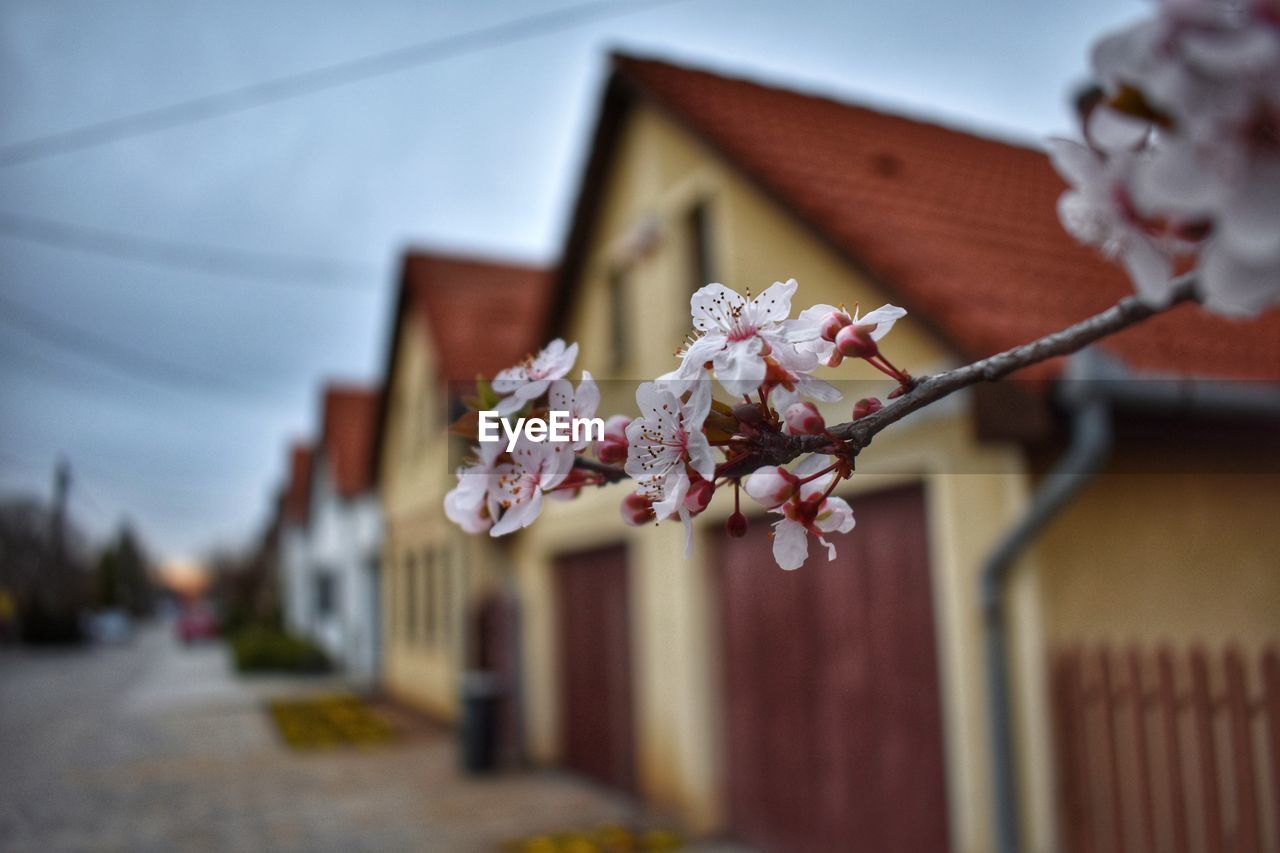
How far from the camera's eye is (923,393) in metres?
0.81

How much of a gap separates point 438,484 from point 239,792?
5125 millimetres

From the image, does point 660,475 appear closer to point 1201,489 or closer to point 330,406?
point 1201,489

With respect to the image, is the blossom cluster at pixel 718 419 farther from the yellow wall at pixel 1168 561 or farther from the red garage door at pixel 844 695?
the yellow wall at pixel 1168 561

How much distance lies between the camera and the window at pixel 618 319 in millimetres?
8148

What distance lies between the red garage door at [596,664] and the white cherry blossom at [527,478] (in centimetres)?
765

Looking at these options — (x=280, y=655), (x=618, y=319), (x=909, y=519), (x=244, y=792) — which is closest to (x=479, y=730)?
(x=244, y=792)

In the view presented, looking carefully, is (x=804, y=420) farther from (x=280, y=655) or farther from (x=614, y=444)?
(x=280, y=655)

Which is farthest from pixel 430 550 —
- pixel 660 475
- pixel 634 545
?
pixel 660 475

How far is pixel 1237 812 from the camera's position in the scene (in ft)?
12.2

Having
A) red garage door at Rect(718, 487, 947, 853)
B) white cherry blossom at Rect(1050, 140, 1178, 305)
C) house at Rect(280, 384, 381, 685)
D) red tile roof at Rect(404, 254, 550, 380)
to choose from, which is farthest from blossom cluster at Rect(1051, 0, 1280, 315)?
house at Rect(280, 384, 381, 685)

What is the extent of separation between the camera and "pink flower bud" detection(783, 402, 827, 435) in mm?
798

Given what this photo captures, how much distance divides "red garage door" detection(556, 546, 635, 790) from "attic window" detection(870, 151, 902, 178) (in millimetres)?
3870

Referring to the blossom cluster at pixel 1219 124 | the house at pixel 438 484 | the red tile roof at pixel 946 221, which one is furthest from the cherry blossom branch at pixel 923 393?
the house at pixel 438 484

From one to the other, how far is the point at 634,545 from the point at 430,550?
705 cm
